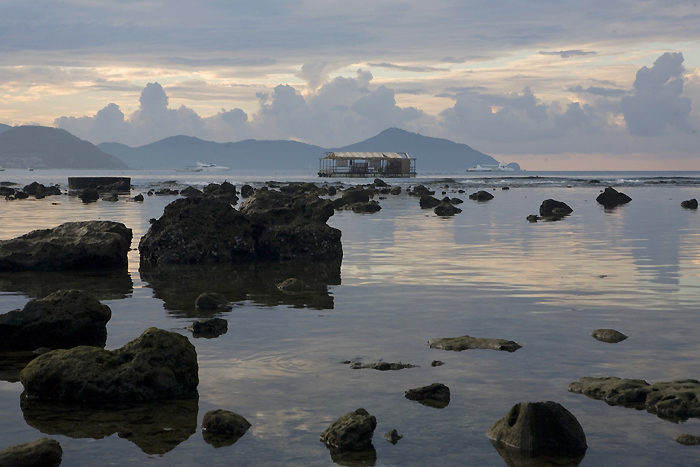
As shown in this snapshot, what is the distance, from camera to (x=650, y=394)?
29.3ft

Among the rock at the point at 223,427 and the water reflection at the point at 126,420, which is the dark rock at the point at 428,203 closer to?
the water reflection at the point at 126,420

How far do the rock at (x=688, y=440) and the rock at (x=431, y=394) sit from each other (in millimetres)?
2453

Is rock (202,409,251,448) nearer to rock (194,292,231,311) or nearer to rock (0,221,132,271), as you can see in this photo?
rock (194,292,231,311)

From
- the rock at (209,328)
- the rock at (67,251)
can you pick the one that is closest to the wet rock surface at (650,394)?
the rock at (209,328)

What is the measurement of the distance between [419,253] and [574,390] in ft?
49.3

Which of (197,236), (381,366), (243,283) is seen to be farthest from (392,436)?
(197,236)

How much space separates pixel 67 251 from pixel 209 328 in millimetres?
9569

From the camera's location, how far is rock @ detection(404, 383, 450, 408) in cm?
902

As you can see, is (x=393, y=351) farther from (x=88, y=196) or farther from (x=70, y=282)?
(x=88, y=196)

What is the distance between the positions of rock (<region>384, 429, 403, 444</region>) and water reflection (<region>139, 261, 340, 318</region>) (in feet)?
23.3

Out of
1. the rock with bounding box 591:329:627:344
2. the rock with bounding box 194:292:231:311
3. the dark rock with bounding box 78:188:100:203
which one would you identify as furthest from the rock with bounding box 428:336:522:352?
the dark rock with bounding box 78:188:100:203

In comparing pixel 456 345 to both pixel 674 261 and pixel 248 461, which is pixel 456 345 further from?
pixel 674 261

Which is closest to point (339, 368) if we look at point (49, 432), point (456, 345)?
point (456, 345)

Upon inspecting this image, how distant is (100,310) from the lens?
39.5 ft
